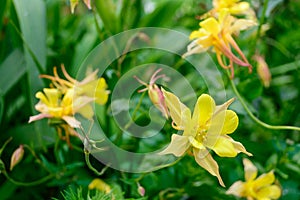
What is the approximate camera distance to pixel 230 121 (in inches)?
22.4

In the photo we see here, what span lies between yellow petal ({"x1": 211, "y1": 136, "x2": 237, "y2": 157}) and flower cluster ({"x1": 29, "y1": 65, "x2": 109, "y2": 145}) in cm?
19

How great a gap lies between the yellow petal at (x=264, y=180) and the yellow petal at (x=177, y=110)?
18 cm

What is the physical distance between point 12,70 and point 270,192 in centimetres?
48

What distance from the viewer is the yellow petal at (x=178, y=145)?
548 mm

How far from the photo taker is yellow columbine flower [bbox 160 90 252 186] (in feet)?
1.84

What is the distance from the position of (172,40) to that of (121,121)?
331 mm

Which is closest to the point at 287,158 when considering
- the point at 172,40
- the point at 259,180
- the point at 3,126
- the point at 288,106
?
the point at 259,180

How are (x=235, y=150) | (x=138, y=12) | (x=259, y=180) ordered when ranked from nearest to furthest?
(x=235, y=150), (x=259, y=180), (x=138, y=12)

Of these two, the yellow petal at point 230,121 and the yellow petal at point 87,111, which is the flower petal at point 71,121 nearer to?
the yellow petal at point 87,111

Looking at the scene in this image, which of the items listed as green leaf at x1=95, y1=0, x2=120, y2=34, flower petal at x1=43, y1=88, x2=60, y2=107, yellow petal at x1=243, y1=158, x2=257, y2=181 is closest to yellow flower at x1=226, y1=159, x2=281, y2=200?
yellow petal at x1=243, y1=158, x2=257, y2=181

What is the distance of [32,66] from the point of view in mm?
896

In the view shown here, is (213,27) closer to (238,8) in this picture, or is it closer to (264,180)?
(238,8)

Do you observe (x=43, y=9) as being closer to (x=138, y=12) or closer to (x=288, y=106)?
(x=138, y=12)

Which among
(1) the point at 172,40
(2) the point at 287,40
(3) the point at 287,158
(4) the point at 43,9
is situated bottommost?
(3) the point at 287,158
